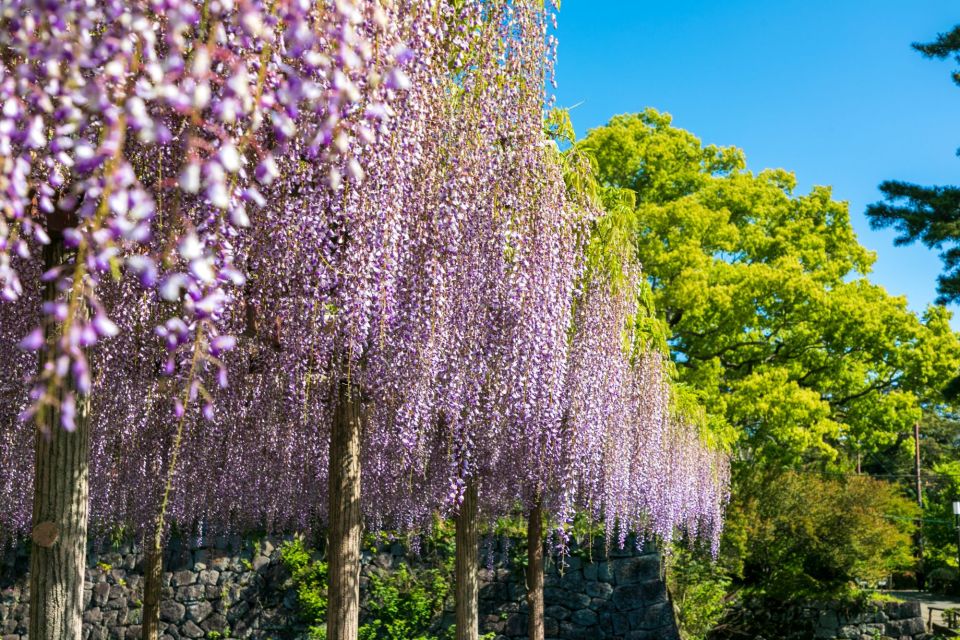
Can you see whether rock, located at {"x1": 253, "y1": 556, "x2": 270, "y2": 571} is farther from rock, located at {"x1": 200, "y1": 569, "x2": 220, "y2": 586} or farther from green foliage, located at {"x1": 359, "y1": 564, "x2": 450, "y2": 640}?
green foliage, located at {"x1": 359, "y1": 564, "x2": 450, "y2": 640}

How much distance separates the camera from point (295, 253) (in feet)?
13.8

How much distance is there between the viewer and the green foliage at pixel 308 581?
1277 cm

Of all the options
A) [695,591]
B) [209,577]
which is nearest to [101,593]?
[209,577]

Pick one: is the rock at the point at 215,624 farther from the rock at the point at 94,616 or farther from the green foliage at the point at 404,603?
the green foliage at the point at 404,603

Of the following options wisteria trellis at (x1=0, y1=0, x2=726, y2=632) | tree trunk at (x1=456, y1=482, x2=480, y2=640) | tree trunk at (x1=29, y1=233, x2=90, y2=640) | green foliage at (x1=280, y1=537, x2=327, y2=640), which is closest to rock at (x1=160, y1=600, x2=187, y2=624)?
green foliage at (x1=280, y1=537, x2=327, y2=640)

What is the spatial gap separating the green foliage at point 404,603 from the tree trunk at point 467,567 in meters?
4.59

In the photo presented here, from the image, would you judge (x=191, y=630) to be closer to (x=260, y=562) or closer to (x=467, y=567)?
(x=260, y=562)

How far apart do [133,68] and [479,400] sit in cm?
465

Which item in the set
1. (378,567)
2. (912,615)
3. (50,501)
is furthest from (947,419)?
(50,501)

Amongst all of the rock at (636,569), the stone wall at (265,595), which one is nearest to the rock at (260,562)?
the stone wall at (265,595)

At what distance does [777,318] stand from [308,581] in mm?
Answer: 10732

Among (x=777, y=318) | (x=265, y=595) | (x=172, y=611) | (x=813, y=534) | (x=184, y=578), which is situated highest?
(x=777, y=318)

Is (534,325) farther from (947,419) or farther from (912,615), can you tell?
(947,419)

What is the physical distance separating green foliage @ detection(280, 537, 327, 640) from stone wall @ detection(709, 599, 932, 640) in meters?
7.28
